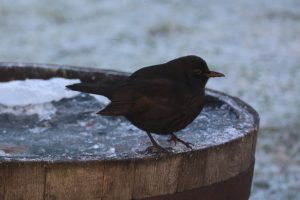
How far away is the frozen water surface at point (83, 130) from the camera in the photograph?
9.98 feet

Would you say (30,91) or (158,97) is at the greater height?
(158,97)

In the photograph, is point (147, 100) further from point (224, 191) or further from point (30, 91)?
point (30, 91)

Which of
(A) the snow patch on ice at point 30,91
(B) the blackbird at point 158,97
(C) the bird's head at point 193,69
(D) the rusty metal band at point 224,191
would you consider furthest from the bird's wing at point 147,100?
(A) the snow patch on ice at point 30,91

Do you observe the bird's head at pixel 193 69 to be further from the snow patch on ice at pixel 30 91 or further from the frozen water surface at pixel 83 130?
the snow patch on ice at pixel 30 91

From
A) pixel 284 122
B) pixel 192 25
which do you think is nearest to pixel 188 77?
pixel 284 122

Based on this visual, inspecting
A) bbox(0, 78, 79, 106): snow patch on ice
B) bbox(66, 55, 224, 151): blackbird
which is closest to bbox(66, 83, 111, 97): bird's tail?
bbox(66, 55, 224, 151): blackbird

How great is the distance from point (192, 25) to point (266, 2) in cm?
194

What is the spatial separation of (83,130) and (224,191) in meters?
0.90

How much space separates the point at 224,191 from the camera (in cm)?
277

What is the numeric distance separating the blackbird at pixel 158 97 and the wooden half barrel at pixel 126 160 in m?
0.11

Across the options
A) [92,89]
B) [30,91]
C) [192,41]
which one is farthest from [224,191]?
[192,41]

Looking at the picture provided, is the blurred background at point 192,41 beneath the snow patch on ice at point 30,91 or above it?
beneath

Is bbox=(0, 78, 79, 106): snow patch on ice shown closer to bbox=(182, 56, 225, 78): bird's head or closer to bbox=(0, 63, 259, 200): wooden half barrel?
bbox=(0, 63, 259, 200): wooden half barrel

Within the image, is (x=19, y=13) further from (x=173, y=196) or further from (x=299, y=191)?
(x=173, y=196)
